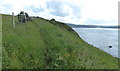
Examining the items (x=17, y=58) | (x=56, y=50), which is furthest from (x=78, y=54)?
(x=17, y=58)

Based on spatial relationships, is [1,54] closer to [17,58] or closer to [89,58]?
[17,58]

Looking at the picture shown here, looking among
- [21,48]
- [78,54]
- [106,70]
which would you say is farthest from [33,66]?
[106,70]

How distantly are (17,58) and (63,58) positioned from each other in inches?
227

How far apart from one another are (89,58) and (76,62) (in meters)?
3.58

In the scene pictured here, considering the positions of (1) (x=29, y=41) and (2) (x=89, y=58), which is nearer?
(2) (x=89, y=58)

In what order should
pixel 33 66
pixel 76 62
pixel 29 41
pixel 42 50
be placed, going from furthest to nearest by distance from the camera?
1. pixel 29 41
2. pixel 42 50
3. pixel 76 62
4. pixel 33 66

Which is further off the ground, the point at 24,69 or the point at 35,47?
the point at 35,47

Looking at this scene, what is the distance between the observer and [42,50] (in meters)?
23.7

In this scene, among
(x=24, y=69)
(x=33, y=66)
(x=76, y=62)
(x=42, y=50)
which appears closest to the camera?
(x=24, y=69)

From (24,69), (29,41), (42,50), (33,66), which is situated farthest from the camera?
(29,41)

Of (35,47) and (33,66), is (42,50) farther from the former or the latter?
(33,66)

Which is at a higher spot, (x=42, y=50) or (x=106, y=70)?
(x=42, y=50)

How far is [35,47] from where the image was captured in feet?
78.3

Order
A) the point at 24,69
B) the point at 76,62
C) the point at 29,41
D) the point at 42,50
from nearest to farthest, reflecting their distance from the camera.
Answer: the point at 24,69 → the point at 76,62 → the point at 42,50 → the point at 29,41
